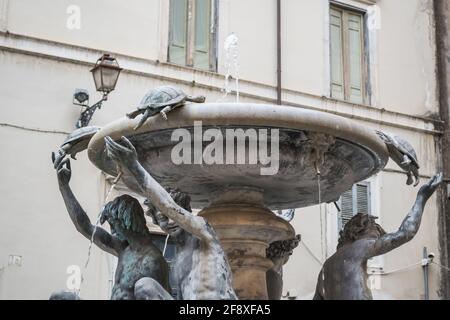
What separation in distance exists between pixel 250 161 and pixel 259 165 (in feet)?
0.26

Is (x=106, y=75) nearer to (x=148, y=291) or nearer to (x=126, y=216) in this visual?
(x=126, y=216)

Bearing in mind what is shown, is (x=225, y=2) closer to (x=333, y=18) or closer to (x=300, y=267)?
(x=333, y=18)

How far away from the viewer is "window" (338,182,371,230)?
12.7 meters

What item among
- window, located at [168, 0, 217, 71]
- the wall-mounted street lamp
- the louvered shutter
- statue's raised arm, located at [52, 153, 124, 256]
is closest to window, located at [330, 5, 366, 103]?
the louvered shutter

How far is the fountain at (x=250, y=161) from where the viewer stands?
4562 millimetres

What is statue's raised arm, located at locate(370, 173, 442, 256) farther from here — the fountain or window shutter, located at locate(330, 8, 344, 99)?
window shutter, located at locate(330, 8, 344, 99)

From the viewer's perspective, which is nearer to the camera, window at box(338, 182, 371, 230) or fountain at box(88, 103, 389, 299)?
fountain at box(88, 103, 389, 299)

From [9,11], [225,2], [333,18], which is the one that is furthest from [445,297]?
[9,11]

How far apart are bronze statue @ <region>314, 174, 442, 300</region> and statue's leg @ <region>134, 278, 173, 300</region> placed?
4.33 ft

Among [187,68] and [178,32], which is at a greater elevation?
[178,32]

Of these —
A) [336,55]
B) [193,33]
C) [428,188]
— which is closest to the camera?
[428,188]

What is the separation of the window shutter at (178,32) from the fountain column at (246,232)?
6.82m

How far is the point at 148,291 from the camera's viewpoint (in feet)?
13.7

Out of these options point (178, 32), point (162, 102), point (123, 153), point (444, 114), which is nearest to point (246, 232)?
point (162, 102)
